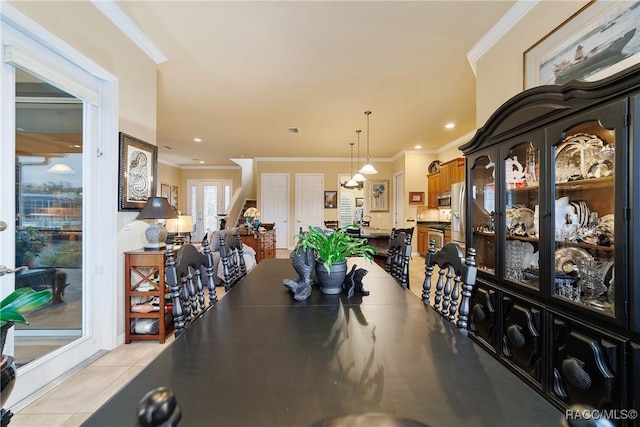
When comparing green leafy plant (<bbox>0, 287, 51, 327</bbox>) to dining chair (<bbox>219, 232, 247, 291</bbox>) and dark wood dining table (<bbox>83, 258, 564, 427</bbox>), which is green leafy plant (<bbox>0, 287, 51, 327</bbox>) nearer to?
dark wood dining table (<bbox>83, 258, 564, 427</bbox>)

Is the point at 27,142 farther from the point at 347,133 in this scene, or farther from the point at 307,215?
the point at 307,215

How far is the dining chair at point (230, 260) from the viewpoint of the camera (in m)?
1.79

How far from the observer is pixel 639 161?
1103 mm

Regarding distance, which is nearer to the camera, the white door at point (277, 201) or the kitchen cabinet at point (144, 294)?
the kitchen cabinet at point (144, 294)

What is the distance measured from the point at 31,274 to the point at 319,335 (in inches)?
88.5

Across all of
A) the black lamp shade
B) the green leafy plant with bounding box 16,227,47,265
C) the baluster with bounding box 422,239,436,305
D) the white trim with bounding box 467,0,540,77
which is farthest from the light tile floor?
the white trim with bounding box 467,0,540,77

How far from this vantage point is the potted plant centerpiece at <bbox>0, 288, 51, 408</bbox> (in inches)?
38.7

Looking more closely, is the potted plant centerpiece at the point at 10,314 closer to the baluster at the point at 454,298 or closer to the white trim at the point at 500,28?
the baluster at the point at 454,298

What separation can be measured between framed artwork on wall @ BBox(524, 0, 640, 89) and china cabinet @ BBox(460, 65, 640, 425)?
37 cm

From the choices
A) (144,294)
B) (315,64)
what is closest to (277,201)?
(315,64)

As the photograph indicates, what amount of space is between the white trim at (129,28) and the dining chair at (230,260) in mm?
Answer: 2111

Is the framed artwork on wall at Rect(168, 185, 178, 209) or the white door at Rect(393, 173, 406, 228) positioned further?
the framed artwork on wall at Rect(168, 185, 178, 209)

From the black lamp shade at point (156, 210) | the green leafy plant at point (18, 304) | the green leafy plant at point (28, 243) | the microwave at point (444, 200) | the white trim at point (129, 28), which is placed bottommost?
the green leafy plant at point (18, 304)

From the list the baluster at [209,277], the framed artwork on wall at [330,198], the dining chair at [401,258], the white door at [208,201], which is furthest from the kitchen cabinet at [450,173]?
the white door at [208,201]
